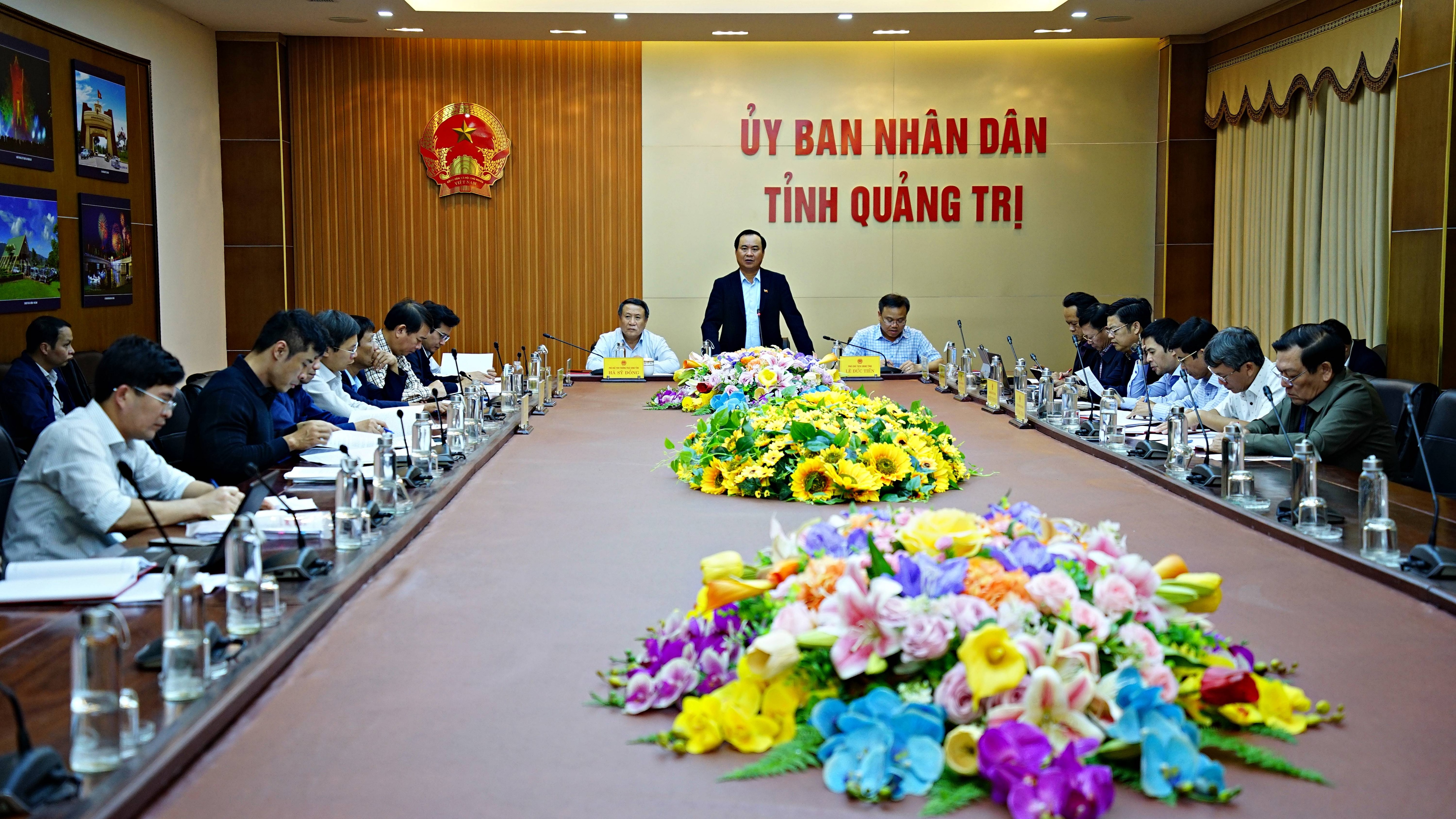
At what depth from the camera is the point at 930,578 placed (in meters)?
1.40

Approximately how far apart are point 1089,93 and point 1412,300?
308 cm

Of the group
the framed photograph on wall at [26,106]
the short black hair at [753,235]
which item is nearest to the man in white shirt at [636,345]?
the short black hair at [753,235]

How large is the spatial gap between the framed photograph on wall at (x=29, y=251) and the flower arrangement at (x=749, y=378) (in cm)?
295

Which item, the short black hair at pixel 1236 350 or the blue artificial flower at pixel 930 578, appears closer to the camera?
the blue artificial flower at pixel 930 578

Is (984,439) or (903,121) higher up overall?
(903,121)

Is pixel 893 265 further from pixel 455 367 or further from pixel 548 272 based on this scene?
pixel 455 367

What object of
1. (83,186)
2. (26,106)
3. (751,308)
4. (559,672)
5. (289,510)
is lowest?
(559,672)

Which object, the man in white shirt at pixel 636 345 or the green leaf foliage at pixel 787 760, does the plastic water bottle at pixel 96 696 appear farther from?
the man in white shirt at pixel 636 345

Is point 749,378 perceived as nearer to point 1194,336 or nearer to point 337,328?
point 337,328

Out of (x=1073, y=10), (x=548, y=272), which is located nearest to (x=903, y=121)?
(x=1073, y=10)

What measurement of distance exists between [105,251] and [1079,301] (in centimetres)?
520

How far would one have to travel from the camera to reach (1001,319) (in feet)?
27.0

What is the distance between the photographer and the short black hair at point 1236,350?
163 inches

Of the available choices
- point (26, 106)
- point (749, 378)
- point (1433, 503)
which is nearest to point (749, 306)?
point (749, 378)
